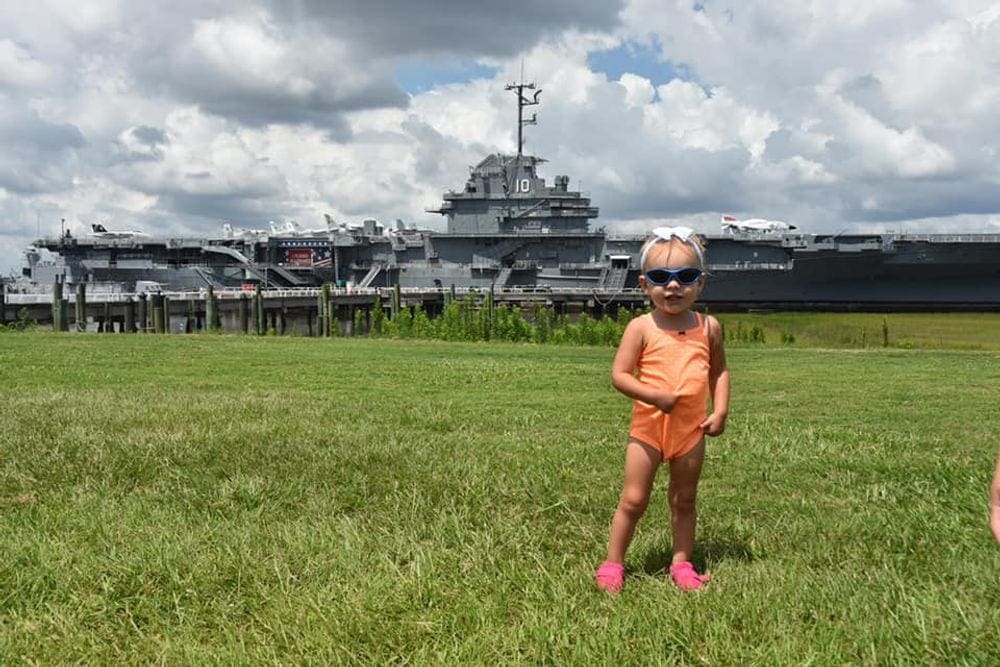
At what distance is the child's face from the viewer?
3.65 metres

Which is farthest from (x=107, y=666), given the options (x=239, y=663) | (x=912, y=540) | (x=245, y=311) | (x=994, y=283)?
(x=994, y=283)

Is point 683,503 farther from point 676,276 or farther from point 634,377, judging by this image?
point 676,276

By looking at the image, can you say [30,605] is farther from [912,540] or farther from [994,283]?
[994,283]

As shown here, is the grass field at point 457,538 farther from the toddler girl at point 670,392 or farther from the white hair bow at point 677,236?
the white hair bow at point 677,236

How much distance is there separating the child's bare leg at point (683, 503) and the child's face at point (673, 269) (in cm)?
62

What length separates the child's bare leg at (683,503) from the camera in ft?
12.0

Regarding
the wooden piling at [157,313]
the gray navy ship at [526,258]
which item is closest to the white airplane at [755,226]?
the gray navy ship at [526,258]

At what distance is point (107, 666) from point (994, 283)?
6993 centimetres

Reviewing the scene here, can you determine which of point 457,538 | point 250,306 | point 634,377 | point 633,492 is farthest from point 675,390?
point 250,306

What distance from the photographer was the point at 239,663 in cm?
286

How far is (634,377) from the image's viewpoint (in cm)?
369

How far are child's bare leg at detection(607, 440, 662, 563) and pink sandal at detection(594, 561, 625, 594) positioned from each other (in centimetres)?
4

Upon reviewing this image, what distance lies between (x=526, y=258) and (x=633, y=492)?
63789 millimetres

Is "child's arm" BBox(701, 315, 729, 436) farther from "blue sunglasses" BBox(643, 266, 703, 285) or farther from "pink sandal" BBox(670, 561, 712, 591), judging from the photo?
"pink sandal" BBox(670, 561, 712, 591)
